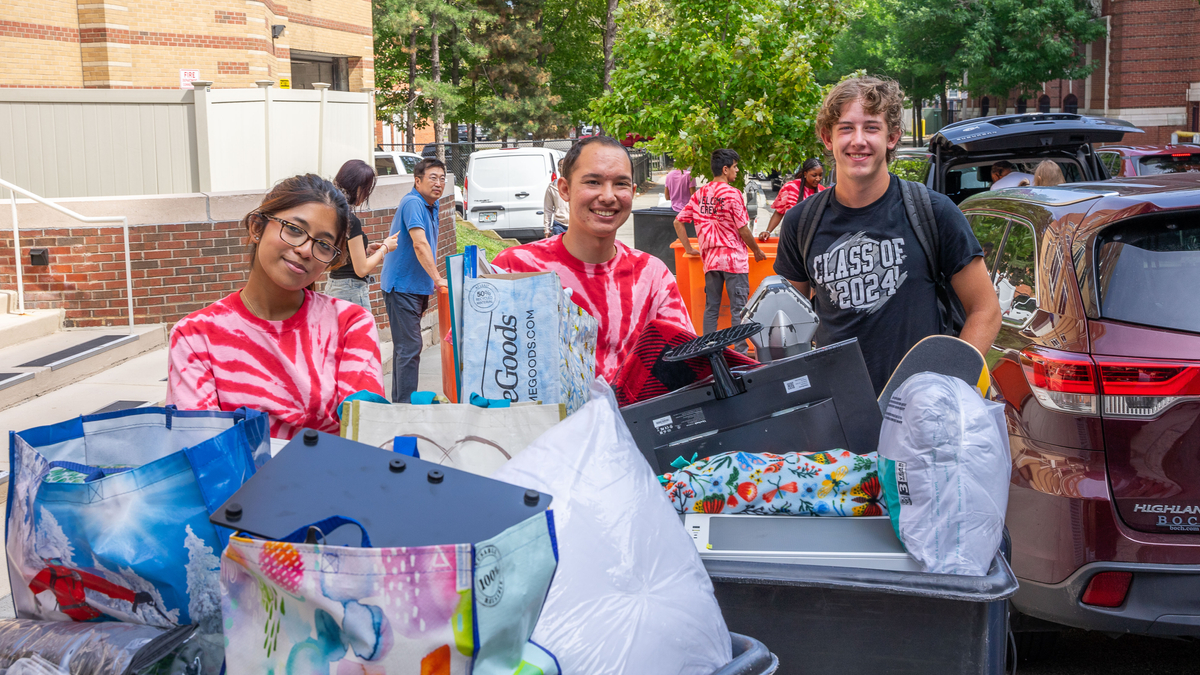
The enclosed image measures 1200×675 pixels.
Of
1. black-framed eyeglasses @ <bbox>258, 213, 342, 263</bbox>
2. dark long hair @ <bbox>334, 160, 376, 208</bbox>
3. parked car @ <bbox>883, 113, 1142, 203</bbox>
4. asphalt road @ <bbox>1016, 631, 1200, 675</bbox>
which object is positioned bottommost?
asphalt road @ <bbox>1016, 631, 1200, 675</bbox>

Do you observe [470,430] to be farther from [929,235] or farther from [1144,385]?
[1144,385]

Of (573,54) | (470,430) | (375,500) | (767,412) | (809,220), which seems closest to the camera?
(375,500)

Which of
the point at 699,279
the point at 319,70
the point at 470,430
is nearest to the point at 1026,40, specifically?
the point at 319,70

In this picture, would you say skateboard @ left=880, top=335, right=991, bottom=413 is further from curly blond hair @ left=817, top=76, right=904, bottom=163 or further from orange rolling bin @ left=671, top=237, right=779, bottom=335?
orange rolling bin @ left=671, top=237, right=779, bottom=335

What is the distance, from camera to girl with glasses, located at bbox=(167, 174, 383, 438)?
2.43m

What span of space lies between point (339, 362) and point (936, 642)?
153cm

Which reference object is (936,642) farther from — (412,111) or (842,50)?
(842,50)

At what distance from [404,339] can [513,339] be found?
211 inches

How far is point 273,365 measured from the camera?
2.47m

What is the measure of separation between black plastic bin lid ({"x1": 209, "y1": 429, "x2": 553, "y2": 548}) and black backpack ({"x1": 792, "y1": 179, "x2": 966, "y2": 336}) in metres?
2.28

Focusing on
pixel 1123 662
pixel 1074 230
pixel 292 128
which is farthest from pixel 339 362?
pixel 292 128

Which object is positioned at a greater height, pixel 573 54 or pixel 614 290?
pixel 573 54

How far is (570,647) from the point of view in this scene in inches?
63.6

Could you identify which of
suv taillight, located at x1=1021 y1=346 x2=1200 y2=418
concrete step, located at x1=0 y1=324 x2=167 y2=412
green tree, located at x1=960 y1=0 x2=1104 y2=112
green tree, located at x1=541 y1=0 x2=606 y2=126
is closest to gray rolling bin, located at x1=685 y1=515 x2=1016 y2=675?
suv taillight, located at x1=1021 y1=346 x2=1200 y2=418
